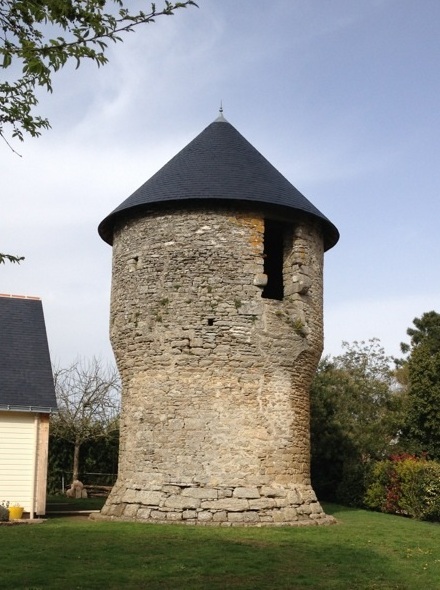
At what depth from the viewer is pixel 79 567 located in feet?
29.4

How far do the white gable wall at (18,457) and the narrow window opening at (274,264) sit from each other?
6.07 metres

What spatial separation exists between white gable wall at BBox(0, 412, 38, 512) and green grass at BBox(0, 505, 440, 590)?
137 centimetres

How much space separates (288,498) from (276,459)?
28.5 inches

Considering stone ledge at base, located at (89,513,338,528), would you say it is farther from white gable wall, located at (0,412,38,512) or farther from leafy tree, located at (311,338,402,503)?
leafy tree, located at (311,338,402,503)

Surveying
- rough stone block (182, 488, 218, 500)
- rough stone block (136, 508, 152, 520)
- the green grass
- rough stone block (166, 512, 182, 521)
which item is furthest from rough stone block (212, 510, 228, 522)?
rough stone block (136, 508, 152, 520)

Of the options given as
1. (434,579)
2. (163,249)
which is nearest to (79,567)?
(434,579)

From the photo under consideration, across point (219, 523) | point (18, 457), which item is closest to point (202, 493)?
point (219, 523)

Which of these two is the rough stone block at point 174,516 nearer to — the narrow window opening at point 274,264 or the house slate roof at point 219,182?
the house slate roof at point 219,182

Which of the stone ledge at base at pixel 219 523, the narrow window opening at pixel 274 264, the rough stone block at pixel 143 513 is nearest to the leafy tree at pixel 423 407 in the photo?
the narrow window opening at pixel 274 264

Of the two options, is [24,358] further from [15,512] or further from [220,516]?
[220,516]

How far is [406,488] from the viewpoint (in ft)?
56.7

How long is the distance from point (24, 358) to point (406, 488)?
9.30 meters

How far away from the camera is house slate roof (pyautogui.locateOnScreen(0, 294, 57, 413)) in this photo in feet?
48.6

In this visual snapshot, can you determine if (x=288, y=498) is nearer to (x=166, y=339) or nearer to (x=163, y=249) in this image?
(x=166, y=339)
